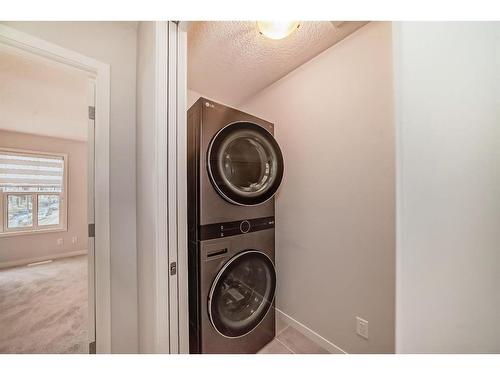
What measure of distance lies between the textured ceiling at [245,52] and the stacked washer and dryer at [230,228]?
1.54 ft

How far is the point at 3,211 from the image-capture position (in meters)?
3.00

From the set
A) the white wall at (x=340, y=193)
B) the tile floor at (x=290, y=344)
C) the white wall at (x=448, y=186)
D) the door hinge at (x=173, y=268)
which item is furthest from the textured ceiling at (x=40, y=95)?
the tile floor at (x=290, y=344)

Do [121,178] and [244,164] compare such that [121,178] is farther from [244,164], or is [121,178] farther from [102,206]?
[244,164]

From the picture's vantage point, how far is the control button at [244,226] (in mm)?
1131

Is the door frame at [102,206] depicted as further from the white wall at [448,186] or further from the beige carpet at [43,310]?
the white wall at [448,186]

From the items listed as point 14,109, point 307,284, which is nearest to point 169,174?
point 307,284

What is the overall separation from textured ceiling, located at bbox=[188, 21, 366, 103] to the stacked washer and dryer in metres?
0.47

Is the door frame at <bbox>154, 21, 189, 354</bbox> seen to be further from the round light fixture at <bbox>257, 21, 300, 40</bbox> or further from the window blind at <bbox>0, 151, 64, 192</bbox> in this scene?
the window blind at <bbox>0, 151, 64, 192</bbox>

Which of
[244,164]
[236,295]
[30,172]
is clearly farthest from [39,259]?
[244,164]

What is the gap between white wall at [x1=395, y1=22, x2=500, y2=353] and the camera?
1.54ft

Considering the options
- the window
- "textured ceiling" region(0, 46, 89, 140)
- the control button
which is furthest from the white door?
the window

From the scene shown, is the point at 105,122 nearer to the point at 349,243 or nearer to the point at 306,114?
the point at 306,114

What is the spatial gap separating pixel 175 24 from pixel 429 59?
0.87 metres

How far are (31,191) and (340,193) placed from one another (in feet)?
15.5
